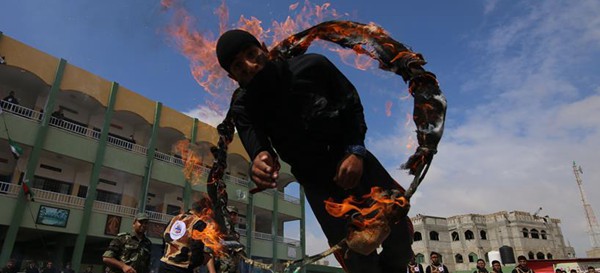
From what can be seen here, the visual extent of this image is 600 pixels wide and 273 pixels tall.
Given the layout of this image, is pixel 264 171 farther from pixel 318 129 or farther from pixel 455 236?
pixel 455 236

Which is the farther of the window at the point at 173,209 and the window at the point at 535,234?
the window at the point at 535,234

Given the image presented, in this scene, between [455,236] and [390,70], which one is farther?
[455,236]

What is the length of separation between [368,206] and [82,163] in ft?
82.5

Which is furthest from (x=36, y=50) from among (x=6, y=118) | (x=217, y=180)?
(x=217, y=180)

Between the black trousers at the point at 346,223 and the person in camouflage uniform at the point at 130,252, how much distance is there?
3.70m

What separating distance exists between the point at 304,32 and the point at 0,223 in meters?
20.7

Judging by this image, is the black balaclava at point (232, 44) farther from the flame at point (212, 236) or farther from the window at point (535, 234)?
the window at point (535, 234)

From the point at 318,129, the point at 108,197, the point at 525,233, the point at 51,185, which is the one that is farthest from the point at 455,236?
the point at 318,129

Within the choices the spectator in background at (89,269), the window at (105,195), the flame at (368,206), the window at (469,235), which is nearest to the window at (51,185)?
the window at (105,195)

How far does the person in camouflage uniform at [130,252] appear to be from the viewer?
5.17 m

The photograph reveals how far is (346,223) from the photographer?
239 centimetres

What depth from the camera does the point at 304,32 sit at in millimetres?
2938

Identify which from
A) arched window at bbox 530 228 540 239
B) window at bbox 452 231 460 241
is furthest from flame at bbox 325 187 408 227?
arched window at bbox 530 228 540 239

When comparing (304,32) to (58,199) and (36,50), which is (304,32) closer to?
(58,199)
